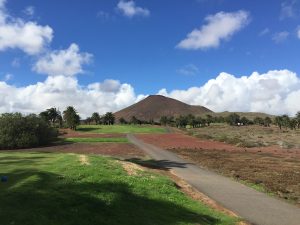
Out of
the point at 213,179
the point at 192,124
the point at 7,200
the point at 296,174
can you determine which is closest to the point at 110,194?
the point at 7,200

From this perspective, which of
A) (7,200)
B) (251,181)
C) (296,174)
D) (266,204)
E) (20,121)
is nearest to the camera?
(7,200)

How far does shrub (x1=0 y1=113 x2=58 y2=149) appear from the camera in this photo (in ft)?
212

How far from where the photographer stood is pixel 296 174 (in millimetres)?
30062

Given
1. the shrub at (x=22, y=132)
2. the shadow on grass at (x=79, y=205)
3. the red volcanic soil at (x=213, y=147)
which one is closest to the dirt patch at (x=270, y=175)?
the shadow on grass at (x=79, y=205)

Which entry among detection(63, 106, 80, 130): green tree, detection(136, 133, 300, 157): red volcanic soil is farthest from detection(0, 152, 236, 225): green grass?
detection(63, 106, 80, 130): green tree

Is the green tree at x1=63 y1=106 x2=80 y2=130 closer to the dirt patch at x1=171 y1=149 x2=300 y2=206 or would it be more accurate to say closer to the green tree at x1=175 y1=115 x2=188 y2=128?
the green tree at x1=175 y1=115 x2=188 y2=128

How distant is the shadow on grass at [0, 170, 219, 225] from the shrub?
163ft

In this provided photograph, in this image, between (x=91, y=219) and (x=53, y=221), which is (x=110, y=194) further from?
(x=53, y=221)

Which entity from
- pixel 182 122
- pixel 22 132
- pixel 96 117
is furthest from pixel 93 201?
pixel 96 117

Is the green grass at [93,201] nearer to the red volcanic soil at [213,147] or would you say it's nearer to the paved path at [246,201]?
the paved path at [246,201]

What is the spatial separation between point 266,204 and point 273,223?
12.4 ft

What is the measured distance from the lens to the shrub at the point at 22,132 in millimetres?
64750

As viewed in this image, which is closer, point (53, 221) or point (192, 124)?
point (53, 221)

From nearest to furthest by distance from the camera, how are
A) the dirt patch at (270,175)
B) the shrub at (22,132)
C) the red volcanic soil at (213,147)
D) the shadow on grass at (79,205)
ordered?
the shadow on grass at (79,205), the dirt patch at (270,175), the red volcanic soil at (213,147), the shrub at (22,132)
